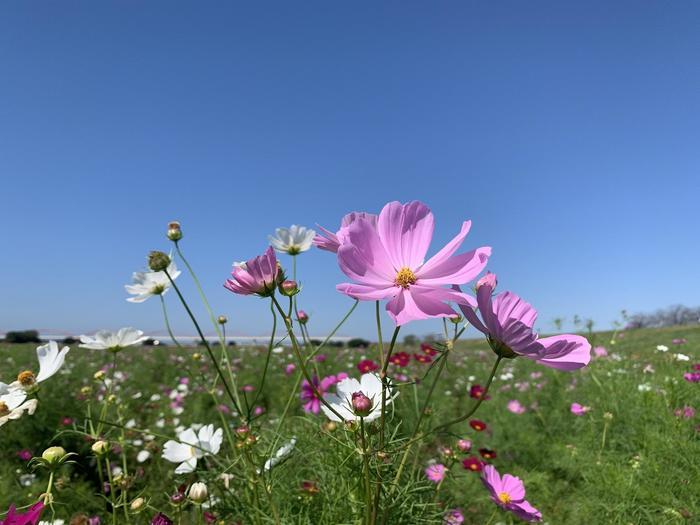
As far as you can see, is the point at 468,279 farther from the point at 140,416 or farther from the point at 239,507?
the point at 140,416

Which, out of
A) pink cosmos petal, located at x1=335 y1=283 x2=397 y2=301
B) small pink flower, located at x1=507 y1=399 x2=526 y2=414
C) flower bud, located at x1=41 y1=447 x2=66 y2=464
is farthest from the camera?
small pink flower, located at x1=507 y1=399 x2=526 y2=414

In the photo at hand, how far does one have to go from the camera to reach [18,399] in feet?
2.60

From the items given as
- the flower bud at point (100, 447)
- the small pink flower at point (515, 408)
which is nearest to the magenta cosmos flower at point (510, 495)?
the flower bud at point (100, 447)

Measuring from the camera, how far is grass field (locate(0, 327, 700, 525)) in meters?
1.07

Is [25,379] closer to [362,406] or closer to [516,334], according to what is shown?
[362,406]

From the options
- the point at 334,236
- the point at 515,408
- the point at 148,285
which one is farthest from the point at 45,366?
the point at 515,408

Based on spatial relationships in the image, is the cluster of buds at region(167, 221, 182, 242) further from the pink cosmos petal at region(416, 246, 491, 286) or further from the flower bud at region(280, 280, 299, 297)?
the pink cosmos petal at region(416, 246, 491, 286)

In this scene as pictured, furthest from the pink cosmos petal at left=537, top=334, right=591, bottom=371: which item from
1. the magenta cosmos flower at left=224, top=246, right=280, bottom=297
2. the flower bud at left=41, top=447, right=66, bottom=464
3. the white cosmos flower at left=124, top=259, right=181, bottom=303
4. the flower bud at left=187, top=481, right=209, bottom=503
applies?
the white cosmos flower at left=124, top=259, right=181, bottom=303

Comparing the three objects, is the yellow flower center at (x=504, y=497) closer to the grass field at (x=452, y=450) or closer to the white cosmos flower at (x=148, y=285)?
the grass field at (x=452, y=450)

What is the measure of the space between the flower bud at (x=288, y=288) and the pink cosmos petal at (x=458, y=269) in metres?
0.25

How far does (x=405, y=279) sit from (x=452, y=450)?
991mm

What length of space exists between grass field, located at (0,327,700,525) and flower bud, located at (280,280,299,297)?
0.94 ft

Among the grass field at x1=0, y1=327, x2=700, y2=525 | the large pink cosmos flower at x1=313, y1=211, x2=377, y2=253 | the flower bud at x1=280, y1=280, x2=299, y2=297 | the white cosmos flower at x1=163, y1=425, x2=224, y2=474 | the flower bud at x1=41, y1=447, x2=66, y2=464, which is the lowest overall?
the grass field at x1=0, y1=327, x2=700, y2=525

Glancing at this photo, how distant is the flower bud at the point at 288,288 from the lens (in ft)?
2.46
